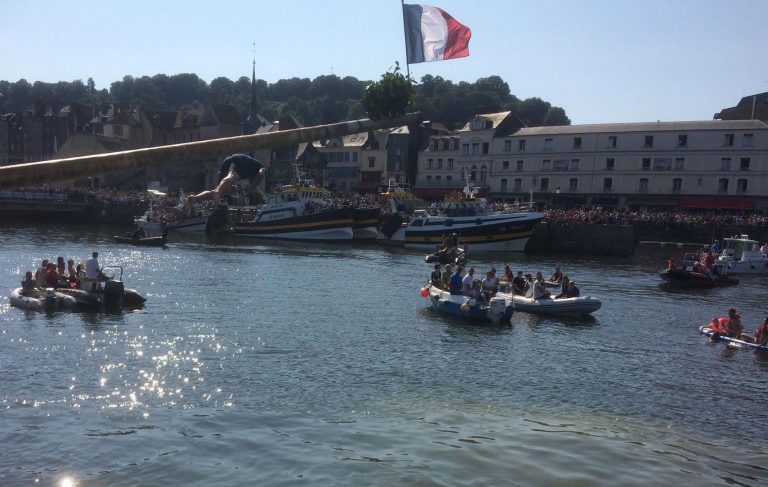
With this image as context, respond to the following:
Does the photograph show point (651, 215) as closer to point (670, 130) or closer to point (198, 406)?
point (670, 130)

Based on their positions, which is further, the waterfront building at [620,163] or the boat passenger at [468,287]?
the waterfront building at [620,163]

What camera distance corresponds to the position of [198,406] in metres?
17.8

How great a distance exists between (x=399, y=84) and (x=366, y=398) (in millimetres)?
10434

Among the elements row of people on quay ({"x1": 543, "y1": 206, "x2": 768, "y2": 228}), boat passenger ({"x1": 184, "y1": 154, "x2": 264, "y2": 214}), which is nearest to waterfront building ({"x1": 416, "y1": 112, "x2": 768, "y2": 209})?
row of people on quay ({"x1": 543, "y1": 206, "x2": 768, "y2": 228})

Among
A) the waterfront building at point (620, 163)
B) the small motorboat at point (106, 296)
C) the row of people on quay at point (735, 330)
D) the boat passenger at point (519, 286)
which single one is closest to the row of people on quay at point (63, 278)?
the small motorboat at point (106, 296)

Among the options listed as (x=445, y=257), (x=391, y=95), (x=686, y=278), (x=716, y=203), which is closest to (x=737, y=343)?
(x=686, y=278)

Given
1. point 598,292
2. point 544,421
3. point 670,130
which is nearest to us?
point 544,421

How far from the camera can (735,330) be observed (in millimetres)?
27062

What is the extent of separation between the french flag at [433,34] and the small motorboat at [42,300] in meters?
23.5

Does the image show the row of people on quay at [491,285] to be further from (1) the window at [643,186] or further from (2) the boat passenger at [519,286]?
(1) the window at [643,186]

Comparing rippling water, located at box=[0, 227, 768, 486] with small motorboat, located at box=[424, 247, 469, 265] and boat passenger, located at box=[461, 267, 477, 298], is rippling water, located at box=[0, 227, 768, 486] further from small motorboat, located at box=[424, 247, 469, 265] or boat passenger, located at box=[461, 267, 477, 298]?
small motorboat, located at box=[424, 247, 469, 265]

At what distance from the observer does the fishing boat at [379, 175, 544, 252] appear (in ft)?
208

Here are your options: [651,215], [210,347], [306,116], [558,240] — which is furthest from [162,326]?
[306,116]

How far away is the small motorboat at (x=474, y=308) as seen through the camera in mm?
29500
